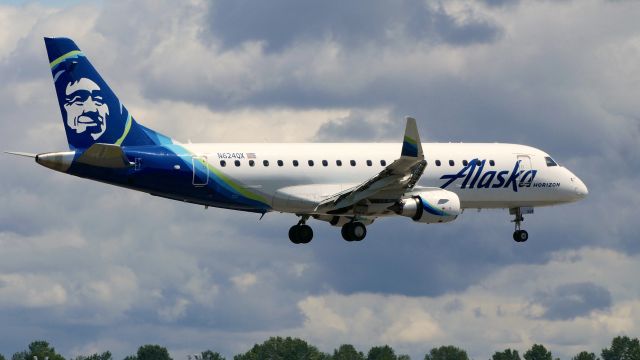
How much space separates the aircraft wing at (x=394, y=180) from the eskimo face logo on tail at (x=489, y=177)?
17.0ft

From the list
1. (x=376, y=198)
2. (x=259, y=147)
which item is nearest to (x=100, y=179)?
(x=259, y=147)

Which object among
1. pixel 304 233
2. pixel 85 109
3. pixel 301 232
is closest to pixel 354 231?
pixel 304 233

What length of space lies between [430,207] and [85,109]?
20621 mm

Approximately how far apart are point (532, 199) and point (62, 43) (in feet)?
101

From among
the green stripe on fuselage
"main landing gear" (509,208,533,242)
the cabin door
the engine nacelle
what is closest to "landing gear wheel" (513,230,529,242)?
"main landing gear" (509,208,533,242)

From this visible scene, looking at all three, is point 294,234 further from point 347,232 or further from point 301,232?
point 347,232

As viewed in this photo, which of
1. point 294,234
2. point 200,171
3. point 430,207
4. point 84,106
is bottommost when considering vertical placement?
point 430,207

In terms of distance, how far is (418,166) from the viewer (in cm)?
9556

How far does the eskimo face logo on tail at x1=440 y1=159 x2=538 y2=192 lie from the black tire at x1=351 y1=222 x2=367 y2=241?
5.40 m

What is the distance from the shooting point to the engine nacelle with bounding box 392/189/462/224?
324ft

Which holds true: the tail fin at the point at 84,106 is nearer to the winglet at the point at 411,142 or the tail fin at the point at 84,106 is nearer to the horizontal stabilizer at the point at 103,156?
the horizontal stabilizer at the point at 103,156

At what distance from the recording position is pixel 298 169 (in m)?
98.8

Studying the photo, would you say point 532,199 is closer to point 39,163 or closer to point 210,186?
point 210,186

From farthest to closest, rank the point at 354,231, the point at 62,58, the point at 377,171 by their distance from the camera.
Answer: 1. the point at 354,231
2. the point at 377,171
3. the point at 62,58
